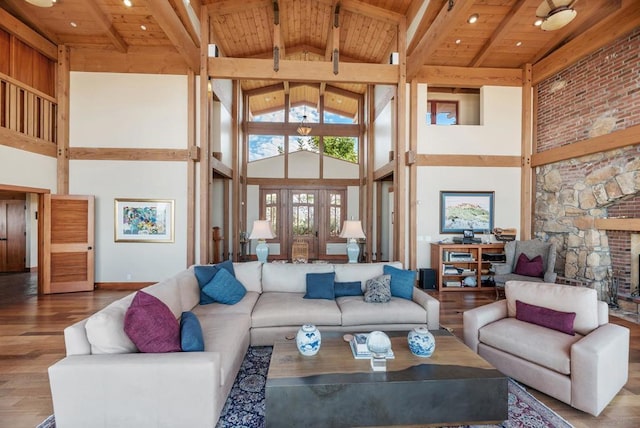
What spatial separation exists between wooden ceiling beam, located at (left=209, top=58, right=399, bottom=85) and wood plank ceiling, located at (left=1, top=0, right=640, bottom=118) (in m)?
0.44

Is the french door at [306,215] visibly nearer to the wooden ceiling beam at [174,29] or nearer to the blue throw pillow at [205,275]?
the wooden ceiling beam at [174,29]

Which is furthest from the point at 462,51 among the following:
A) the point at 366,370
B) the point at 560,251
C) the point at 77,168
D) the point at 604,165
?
the point at 77,168

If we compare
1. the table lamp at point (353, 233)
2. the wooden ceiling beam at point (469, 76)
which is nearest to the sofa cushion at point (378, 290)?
the table lamp at point (353, 233)

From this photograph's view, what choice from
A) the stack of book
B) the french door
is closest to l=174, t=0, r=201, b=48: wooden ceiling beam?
the french door

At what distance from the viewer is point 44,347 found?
3270mm

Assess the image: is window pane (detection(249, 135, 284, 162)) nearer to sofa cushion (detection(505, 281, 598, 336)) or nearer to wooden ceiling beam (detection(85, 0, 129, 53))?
wooden ceiling beam (detection(85, 0, 129, 53))

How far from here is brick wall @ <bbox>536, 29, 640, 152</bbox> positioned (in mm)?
4414

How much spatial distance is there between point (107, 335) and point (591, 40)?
24.1ft

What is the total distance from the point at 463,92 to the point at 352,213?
182 inches

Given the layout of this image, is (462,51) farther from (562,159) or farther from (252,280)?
(252,280)

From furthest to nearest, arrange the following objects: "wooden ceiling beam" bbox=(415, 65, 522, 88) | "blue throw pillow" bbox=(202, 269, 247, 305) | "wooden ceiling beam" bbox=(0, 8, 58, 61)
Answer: "wooden ceiling beam" bbox=(415, 65, 522, 88) < "wooden ceiling beam" bbox=(0, 8, 58, 61) < "blue throw pillow" bbox=(202, 269, 247, 305)

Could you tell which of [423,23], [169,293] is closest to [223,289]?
[169,293]

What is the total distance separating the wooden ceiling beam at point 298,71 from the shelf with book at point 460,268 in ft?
11.4

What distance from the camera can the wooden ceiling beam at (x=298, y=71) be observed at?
5.55 meters
